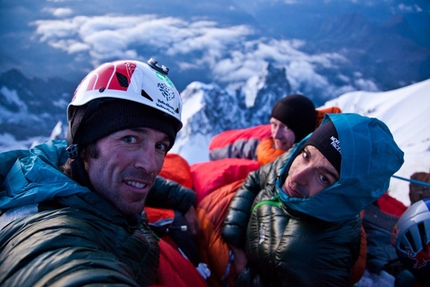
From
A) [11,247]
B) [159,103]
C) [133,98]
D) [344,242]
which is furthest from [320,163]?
[11,247]

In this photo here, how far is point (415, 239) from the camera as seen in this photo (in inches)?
83.8

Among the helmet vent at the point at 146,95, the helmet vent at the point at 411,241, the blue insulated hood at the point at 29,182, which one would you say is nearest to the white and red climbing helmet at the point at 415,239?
the helmet vent at the point at 411,241

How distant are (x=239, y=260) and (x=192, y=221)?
0.58 metres

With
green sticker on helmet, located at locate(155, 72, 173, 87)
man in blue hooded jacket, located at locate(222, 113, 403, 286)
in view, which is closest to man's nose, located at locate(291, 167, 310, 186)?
man in blue hooded jacket, located at locate(222, 113, 403, 286)

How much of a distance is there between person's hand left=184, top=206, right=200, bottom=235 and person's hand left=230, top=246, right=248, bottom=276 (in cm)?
43

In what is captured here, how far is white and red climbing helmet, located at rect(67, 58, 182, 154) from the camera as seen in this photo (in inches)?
55.9

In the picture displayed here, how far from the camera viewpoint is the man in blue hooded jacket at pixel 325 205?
1686mm

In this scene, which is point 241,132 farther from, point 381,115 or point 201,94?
point 201,94

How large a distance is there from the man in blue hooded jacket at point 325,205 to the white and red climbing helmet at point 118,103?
40.0 inches

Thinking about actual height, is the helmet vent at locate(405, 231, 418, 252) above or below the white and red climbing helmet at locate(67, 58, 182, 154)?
below

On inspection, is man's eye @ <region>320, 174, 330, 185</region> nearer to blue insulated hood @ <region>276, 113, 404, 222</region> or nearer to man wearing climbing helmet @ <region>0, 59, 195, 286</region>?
blue insulated hood @ <region>276, 113, 404, 222</region>

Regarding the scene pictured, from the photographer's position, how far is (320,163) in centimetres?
182

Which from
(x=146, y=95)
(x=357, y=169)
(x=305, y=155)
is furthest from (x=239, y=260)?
(x=146, y=95)

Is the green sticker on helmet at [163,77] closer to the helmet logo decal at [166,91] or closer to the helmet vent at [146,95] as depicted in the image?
the helmet logo decal at [166,91]
